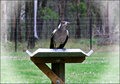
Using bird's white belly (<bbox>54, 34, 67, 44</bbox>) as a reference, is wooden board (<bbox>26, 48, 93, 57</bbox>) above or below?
above

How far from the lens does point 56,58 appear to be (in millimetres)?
3615

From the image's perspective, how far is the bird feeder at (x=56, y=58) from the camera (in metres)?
3.50

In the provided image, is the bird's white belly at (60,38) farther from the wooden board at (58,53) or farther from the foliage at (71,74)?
the foliage at (71,74)

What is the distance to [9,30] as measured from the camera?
63.8 feet

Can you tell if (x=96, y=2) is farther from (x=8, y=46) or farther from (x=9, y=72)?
(x=9, y=72)

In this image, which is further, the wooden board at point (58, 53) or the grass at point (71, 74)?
the grass at point (71, 74)

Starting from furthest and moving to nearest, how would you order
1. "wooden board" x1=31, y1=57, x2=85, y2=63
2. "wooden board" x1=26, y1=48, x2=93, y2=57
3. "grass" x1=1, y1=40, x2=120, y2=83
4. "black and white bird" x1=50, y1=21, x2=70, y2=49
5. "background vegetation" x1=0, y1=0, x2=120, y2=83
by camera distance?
"background vegetation" x1=0, y1=0, x2=120, y2=83 < "grass" x1=1, y1=40, x2=120, y2=83 < "black and white bird" x1=50, y1=21, x2=70, y2=49 < "wooden board" x1=31, y1=57, x2=85, y2=63 < "wooden board" x1=26, y1=48, x2=93, y2=57

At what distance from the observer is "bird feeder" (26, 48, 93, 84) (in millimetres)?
3502

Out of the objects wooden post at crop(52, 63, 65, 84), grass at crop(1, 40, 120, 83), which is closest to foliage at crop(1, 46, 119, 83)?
grass at crop(1, 40, 120, 83)

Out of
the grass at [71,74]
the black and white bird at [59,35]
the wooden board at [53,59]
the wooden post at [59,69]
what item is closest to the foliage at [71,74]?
the grass at [71,74]

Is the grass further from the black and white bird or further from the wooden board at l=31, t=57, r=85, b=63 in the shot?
the wooden board at l=31, t=57, r=85, b=63

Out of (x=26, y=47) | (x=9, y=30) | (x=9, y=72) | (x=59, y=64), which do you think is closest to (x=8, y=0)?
(x=9, y=30)

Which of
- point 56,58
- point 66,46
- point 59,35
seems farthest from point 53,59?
point 66,46

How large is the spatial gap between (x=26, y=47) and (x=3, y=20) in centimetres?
189
